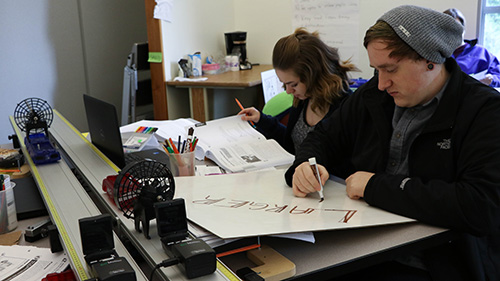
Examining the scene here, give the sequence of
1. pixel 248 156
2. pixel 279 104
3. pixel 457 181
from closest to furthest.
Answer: pixel 457 181
pixel 248 156
pixel 279 104

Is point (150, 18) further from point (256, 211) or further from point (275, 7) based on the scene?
point (256, 211)

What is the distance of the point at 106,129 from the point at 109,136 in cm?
3

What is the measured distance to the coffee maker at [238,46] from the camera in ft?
14.4

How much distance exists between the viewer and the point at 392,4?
3777 millimetres

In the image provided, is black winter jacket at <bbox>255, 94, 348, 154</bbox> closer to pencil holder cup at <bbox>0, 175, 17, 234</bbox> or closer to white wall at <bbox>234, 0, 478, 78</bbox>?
pencil holder cup at <bbox>0, 175, 17, 234</bbox>

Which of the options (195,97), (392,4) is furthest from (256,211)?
(392,4)

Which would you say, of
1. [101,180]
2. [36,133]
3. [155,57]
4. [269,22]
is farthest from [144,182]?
[269,22]

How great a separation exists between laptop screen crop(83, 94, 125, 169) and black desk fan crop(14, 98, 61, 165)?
0.52ft

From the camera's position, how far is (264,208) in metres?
1.21

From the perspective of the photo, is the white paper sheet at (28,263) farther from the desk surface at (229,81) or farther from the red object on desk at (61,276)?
the desk surface at (229,81)

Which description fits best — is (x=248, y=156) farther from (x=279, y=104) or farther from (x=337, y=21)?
(x=337, y=21)

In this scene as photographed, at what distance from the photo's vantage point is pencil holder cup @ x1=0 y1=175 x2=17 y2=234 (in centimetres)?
133

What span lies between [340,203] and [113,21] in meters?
3.54

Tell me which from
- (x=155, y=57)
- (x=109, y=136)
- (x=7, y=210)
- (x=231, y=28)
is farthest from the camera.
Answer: (x=231, y=28)
